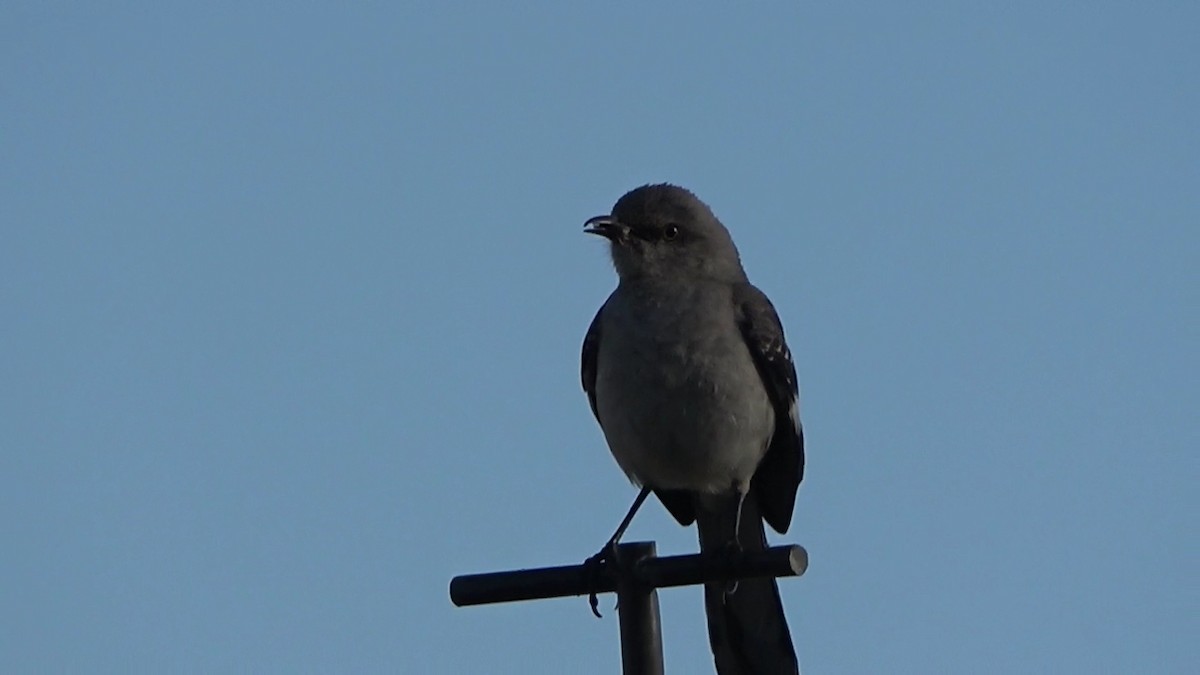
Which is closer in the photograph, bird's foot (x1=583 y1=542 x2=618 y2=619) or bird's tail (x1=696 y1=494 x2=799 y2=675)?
bird's foot (x1=583 y1=542 x2=618 y2=619)

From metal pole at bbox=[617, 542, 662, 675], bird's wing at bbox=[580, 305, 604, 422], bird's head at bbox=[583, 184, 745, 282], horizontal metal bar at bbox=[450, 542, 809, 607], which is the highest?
bird's head at bbox=[583, 184, 745, 282]

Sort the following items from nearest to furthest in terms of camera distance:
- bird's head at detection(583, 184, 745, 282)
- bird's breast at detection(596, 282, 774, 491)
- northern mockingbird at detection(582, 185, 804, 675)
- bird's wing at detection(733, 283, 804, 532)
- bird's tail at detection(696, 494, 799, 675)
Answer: bird's tail at detection(696, 494, 799, 675)
northern mockingbird at detection(582, 185, 804, 675)
bird's breast at detection(596, 282, 774, 491)
bird's wing at detection(733, 283, 804, 532)
bird's head at detection(583, 184, 745, 282)

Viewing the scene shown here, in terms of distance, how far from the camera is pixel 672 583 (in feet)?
15.0

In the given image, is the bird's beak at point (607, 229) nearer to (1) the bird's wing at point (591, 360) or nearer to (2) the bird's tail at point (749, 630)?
(1) the bird's wing at point (591, 360)

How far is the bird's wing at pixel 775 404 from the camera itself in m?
7.32

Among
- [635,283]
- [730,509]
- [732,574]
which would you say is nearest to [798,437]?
[730,509]

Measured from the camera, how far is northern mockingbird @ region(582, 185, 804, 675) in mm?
6445

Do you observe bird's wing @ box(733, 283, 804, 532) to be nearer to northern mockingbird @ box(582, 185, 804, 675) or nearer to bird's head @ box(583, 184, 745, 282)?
northern mockingbird @ box(582, 185, 804, 675)

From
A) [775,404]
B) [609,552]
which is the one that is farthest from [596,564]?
[775,404]

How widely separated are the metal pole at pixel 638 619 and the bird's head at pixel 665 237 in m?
3.13

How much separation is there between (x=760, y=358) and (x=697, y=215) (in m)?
1.04

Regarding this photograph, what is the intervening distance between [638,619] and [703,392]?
2565 millimetres

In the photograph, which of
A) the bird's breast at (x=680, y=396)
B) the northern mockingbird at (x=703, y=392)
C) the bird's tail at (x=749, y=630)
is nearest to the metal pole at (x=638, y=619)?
the bird's tail at (x=749, y=630)

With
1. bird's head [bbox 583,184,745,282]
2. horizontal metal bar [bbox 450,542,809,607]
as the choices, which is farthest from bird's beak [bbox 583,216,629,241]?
horizontal metal bar [bbox 450,542,809,607]
